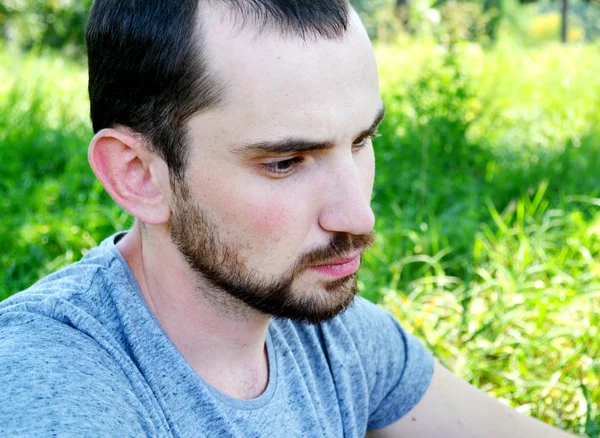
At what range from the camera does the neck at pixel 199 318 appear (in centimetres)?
171

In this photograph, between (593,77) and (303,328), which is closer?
(303,328)

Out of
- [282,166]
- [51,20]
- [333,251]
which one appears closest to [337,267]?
[333,251]

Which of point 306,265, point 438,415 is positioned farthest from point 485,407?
point 306,265

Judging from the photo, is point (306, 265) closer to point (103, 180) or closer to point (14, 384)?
point (103, 180)

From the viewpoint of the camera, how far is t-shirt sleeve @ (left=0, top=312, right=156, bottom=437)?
4.12 feet

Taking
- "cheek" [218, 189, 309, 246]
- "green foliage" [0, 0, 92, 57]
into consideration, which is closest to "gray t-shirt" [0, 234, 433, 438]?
"cheek" [218, 189, 309, 246]

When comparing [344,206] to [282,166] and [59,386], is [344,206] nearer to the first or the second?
[282,166]

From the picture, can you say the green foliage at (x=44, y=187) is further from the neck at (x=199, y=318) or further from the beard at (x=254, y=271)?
the beard at (x=254, y=271)

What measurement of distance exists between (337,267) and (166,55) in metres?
0.60

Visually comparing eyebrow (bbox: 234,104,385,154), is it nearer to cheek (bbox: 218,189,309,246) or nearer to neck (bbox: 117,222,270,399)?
cheek (bbox: 218,189,309,246)

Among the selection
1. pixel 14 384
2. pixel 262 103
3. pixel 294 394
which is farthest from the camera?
pixel 294 394

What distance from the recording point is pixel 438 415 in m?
2.22

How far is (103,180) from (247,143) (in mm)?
405

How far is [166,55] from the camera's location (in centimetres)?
164
